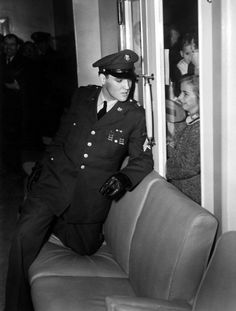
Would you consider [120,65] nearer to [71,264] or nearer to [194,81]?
[194,81]

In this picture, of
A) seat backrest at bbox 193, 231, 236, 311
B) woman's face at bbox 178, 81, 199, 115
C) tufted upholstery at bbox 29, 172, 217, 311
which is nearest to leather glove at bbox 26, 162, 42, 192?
tufted upholstery at bbox 29, 172, 217, 311

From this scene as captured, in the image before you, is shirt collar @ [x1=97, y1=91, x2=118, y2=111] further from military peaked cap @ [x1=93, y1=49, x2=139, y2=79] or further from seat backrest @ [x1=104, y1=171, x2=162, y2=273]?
seat backrest @ [x1=104, y1=171, x2=162, y2=273]

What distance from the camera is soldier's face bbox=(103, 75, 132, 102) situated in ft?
8.37

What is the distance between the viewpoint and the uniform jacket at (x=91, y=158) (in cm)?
257

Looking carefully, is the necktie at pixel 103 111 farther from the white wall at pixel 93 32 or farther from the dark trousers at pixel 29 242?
Answer: the white wall at pixel 93 32

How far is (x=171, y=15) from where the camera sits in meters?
2.33

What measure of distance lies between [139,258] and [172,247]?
334 millimetres

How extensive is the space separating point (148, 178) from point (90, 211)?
44 cm

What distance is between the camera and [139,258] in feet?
7.11

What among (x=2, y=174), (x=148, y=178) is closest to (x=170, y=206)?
(x=148, y=178)

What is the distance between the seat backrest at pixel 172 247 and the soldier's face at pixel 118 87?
63 centimetres

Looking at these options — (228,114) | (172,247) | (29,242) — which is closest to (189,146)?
(228,114)

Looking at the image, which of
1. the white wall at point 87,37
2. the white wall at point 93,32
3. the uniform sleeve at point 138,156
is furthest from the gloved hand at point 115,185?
the white wall at point 87,37

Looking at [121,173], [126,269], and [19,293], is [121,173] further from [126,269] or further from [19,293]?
[19,293]
